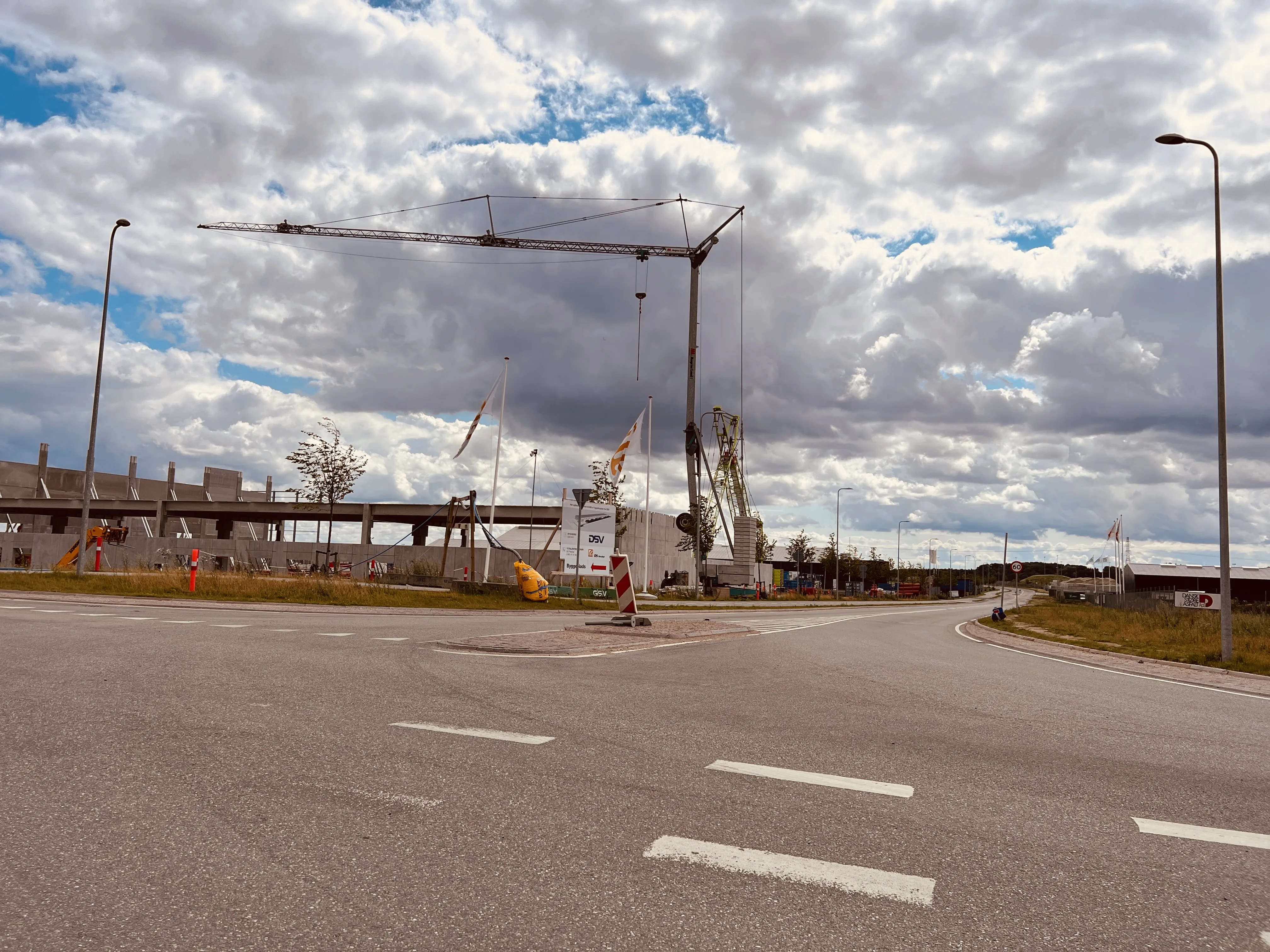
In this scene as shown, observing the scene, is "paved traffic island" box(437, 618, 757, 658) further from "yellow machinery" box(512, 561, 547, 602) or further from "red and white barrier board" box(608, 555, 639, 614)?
"yellow machinery" box(512, 561, 547, 602)

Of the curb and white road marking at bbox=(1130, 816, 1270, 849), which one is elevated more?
white road marking at bbox=(1130, 816, 1270, 849)

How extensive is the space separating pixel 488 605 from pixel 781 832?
2570 centimetres

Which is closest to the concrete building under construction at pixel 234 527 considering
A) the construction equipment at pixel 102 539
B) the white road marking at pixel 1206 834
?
the construction equipment at pixel 102 539

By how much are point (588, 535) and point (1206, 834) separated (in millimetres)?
20836

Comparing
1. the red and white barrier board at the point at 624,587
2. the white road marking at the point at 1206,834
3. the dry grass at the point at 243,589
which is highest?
the red and white barrier board at the point at 624,587

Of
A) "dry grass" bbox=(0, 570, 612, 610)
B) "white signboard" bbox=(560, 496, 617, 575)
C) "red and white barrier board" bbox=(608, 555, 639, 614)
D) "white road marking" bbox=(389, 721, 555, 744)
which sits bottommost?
"dry grass" bbox=(0, 570, 612, 610)

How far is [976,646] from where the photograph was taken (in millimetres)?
21859

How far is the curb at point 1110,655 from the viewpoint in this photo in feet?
52.0

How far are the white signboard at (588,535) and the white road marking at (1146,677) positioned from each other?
10886 millimetres

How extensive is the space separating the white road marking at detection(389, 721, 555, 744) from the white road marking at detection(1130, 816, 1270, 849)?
3674 millimetres

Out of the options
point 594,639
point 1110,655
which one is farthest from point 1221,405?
point 594,639

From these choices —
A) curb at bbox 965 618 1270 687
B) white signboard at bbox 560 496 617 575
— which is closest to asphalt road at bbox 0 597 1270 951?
curb at bbox 965 618 1270 687

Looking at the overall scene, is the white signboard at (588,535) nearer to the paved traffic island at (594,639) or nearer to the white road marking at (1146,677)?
the paved traffic island at (594,639)

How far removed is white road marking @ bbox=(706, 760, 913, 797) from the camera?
16.9ft
